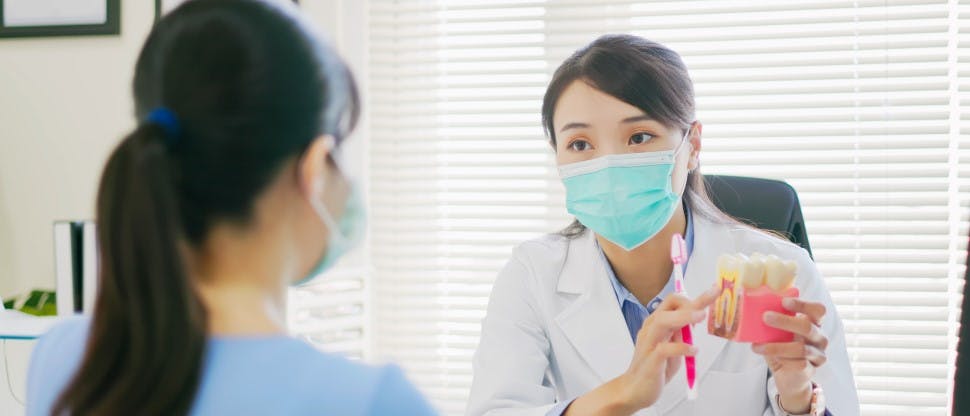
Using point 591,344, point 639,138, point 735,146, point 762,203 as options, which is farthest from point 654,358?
point 735,146

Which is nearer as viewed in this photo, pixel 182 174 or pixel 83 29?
pixel 182 174

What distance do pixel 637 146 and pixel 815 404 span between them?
1.53 ft

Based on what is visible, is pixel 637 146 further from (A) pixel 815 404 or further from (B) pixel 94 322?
(B) pixel 94 322

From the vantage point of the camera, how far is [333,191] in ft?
2.43

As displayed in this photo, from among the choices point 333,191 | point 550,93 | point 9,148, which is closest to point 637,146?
point 550,93

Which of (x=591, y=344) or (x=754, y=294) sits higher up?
(x=754, y=294)

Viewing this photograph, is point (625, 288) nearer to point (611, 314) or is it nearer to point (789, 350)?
point (611, 314)

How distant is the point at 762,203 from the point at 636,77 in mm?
367

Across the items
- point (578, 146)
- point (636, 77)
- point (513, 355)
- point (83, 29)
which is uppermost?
point (83, 29)

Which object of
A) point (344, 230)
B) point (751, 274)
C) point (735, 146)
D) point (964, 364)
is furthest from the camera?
point (735, 146)

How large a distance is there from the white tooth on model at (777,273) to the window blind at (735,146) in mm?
1317

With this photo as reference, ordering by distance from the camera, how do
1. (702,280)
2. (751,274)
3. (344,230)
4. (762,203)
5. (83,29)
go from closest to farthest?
1. (344,230)
2. (751,274)
3. (702,280)
4. (762,203)
5. (83,29)

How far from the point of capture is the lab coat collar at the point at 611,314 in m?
1.43

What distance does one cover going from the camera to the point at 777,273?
43.1 inches
